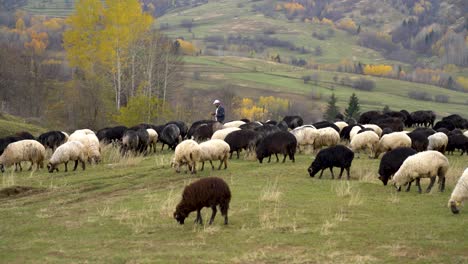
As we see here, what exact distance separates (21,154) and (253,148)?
1035cm

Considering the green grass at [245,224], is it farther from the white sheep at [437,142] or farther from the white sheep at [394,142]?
the white sheep at [437,142]

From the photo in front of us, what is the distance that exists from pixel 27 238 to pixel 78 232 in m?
1.17

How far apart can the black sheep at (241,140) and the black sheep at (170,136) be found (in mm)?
5970

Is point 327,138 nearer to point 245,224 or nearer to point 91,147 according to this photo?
point 91,147

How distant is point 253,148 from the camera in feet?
90.7

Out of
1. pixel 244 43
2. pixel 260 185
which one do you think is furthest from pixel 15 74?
pixel 244 43

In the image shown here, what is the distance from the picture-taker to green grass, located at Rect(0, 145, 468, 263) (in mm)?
Answer: 11836

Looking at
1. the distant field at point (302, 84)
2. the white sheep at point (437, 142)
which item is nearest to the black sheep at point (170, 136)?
the white sheep at point (437, 142)

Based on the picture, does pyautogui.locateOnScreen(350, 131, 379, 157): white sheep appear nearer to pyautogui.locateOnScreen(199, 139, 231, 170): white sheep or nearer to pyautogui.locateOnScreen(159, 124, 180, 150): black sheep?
pyautogui.locateOnScreen(199, 139, 231, 170): white sheep

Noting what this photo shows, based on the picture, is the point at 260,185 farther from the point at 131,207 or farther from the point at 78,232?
the point at 78,232

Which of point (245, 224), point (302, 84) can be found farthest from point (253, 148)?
point (302, 84)

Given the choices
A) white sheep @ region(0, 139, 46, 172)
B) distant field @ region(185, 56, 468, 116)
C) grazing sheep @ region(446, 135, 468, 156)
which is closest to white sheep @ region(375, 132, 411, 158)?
grazing sheep @ region(446, 135, 468, 156)

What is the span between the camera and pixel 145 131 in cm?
3123

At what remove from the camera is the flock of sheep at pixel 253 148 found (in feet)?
49.3
